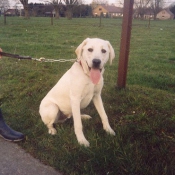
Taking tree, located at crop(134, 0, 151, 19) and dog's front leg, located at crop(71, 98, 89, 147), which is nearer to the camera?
dog's front leg, located at crop(71, 98, 89, 147)

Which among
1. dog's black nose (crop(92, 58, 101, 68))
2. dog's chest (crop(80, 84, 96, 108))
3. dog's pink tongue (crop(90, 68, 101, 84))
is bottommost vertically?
dog's chest (crop(80, 84, 96, 108))

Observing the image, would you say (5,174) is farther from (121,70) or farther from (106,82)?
(106,82)

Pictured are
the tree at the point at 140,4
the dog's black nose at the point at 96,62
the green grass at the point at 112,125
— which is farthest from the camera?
the tree at the point at 140,4

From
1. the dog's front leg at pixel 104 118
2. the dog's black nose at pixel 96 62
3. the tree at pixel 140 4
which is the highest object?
the tree at pixel 140 4

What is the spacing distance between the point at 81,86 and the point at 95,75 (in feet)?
0.75

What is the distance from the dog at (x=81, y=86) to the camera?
3107 mm

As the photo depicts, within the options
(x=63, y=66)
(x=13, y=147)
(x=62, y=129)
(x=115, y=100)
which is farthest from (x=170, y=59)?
(x=13, y=147)

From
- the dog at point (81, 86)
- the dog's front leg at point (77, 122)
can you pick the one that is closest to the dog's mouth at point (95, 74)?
the dog at point (81, 86)

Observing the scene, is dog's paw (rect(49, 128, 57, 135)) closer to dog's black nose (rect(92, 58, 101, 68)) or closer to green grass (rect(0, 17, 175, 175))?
green grass (rect(0, 17, 175, 175))

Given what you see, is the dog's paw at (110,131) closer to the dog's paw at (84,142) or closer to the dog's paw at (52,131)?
the dog's paw at (84,142)

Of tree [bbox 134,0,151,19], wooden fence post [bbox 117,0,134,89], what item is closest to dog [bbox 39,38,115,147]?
wooden fence post [bbox 117,0,134,89]

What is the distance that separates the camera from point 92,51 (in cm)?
314

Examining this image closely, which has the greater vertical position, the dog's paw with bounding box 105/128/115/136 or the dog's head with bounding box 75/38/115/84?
the dog's head with bounding box 75/38/115/84

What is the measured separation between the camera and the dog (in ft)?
10.2
